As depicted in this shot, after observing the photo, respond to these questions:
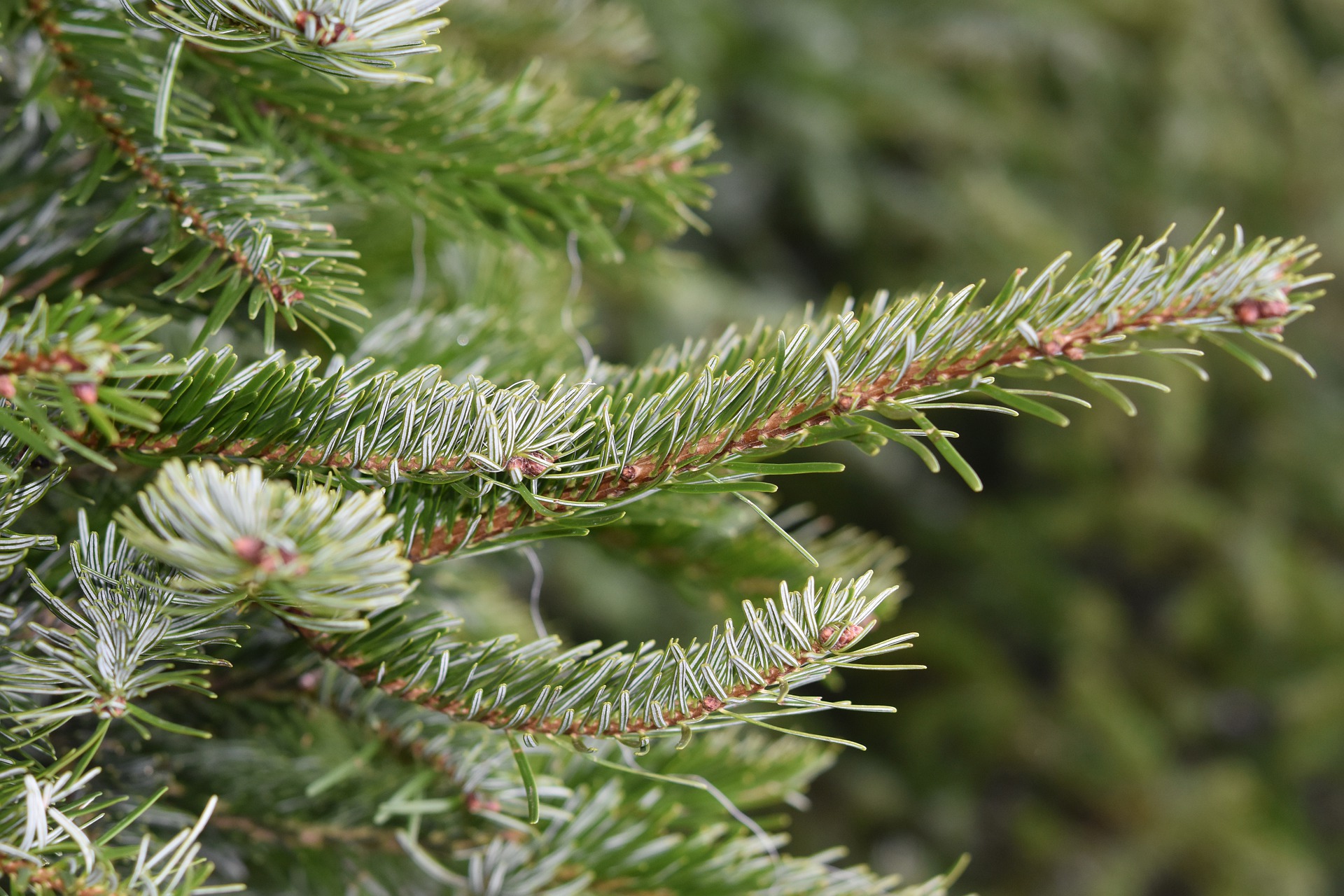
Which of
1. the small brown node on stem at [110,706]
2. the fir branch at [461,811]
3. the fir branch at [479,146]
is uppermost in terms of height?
the fir branch at [479,146]

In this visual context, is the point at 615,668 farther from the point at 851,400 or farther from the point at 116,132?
the point at 116,132

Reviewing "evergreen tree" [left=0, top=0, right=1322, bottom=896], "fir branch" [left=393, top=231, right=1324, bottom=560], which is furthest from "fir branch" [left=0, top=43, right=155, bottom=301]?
"fir branch" [left=393, top=231, right=1324, bottom=560]

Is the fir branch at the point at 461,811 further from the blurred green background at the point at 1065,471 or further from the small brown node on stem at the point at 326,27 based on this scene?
the blurred green background at the point at 1065,471

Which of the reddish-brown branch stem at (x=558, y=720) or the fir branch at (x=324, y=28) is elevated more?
the fir branch at (x=324, y=28)

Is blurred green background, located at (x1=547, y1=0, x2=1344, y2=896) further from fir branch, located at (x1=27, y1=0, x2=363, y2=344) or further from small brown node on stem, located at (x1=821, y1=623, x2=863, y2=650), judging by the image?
small brown node on stem, located at (x1=821, y1=623, x2=863, y2=650)

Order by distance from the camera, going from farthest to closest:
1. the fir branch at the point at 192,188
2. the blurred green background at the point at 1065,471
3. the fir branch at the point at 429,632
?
the blurred green background at the point at 1065,471 → the fir branch at the point at 192,188 → the fir branch at the point at 429,632

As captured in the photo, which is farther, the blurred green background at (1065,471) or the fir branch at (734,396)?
the blurred green background at (1065,471)

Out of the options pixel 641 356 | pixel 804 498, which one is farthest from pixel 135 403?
pixel 804 498

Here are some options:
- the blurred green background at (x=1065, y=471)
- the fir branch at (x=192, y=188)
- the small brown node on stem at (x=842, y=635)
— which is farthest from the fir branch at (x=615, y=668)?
the blurred green background at (x=1065, y=471)
